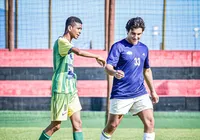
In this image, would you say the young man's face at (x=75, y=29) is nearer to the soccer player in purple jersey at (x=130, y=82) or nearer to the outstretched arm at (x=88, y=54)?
the outstretched arm at (x=88, y=54)

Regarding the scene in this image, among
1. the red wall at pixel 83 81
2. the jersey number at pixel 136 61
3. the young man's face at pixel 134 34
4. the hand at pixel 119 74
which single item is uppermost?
the young man's face at pixel 134 34

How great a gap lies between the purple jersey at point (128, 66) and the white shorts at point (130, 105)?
0.05 meters

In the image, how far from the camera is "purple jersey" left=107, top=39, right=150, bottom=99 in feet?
23.0

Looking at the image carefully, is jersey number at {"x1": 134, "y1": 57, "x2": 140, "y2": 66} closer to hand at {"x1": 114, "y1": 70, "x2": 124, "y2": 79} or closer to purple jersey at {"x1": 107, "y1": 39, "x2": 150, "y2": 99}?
purple jersey at {"x1": 107, "y1": 39, "x2": 150, "y2": 99}

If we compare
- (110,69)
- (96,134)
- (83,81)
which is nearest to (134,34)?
(110,69)

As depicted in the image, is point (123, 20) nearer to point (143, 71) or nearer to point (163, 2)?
point (163, 2)

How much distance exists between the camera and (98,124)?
12164 mm

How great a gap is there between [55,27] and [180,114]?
3241 millimetres

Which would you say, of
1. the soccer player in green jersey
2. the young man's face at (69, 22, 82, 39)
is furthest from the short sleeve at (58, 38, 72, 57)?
the young man's face at (69, 22, 82, 39)

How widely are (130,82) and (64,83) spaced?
87 centimetres

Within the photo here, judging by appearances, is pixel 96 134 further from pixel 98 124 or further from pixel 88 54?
pixel 88 54

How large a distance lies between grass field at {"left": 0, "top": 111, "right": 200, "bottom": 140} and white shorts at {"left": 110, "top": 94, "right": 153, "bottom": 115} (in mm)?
3389

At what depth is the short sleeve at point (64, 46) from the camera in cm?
722

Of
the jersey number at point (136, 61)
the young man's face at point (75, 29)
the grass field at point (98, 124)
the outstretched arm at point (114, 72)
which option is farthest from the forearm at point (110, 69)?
the grass field at point (98, 124)
